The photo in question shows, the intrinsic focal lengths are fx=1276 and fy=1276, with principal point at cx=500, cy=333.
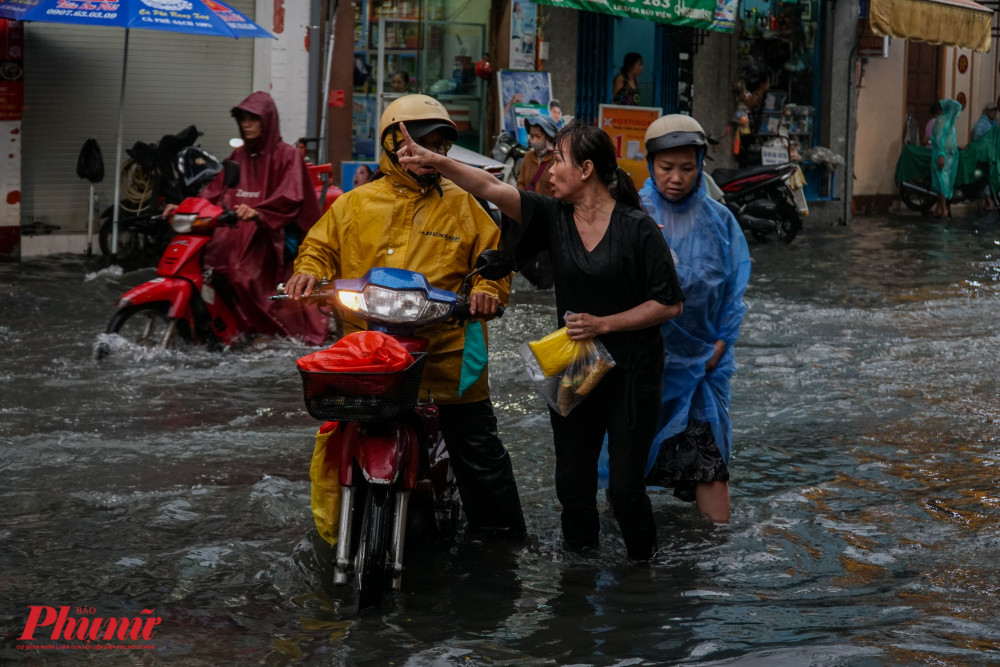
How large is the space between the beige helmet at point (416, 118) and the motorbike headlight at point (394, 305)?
0.60 metres

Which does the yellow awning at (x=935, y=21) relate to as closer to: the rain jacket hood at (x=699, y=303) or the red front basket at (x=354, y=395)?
the rain jacket hood at (x=699, y=303)

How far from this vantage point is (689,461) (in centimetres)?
495

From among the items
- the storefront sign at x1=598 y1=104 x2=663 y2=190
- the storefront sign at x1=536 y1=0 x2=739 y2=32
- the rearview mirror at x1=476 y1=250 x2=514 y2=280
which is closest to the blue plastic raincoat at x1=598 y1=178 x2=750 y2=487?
the rearview mirror at x1=476 y1=250 x2=514 y2=280

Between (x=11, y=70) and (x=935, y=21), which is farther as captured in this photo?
(x=935, y=21)

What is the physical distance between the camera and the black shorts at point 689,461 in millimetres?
4934

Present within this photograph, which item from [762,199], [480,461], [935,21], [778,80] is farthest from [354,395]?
[935,21]

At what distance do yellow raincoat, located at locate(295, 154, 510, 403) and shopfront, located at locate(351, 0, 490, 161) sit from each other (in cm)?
1072

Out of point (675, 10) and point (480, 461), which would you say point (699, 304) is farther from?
point (675, 10)

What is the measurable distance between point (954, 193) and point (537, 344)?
21.1 meters

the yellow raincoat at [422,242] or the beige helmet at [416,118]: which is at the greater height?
the beige helmet at [416,118]

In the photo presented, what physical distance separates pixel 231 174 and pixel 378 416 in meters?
4.52

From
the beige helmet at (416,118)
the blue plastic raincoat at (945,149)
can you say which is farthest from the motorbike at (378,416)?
the blue plastic raincoat at (945,149)

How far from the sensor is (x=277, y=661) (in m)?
3.66

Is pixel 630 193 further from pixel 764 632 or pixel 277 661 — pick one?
pixel 277 661
